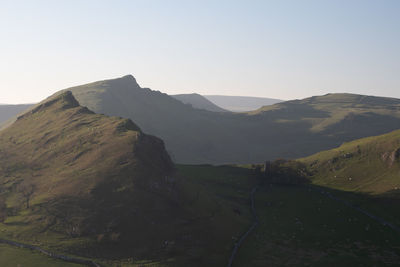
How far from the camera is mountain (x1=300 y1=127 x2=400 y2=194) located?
5972 inches

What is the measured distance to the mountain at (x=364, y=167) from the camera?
151688mm

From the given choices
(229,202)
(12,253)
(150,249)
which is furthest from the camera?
(229,202)

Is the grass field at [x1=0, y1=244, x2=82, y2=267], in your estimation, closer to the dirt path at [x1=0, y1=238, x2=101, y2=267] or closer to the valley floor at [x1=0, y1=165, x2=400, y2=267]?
the valley floor at [x1=0, y1=165, x2=400, y2=267]

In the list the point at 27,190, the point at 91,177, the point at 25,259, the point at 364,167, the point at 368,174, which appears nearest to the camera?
the point at 25,259

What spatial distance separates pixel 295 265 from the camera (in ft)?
288

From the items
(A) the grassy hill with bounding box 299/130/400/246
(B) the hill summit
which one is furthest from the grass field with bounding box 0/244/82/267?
(A) the grassy hill with bounding box 299/130/400/246

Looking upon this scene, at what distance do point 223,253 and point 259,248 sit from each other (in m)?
11.4

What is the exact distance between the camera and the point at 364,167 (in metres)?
170

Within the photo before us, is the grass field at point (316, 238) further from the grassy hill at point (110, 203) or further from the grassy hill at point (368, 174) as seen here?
the grassy hill at point (368, 174)

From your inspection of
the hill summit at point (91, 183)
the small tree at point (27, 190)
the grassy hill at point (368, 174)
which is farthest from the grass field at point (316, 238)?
the small tree at point (27, 190)

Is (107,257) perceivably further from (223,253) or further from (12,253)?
(223,253)

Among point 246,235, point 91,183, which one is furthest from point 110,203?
point 246,235

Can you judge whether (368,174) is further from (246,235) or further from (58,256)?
(58,256)

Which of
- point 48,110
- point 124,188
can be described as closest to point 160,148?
point 124,188
